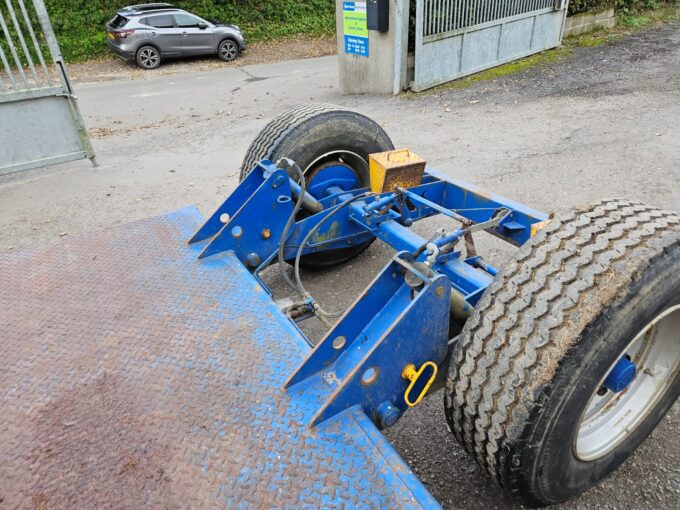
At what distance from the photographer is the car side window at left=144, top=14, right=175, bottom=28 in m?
15.6

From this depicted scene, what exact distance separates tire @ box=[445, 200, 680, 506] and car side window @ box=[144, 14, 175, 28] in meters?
16.8

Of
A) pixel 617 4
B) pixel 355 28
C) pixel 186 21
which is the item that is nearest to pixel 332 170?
pixel 355 28

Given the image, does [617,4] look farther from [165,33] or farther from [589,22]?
[165,33]

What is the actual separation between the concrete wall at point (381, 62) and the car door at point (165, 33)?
797 centimetres

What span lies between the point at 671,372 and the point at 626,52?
37.3ft

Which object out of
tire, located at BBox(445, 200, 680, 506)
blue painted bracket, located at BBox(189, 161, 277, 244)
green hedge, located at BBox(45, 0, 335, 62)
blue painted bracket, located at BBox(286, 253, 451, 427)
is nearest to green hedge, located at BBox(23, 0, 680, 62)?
green hedge, located at BBox(45, 0, 335, 62)

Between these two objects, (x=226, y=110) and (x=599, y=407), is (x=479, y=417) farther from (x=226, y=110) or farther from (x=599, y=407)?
(x=226, y=110)

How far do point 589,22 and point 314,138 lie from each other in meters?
12.8

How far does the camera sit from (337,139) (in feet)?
12.0

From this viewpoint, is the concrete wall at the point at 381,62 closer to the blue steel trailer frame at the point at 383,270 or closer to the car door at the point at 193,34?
the blue steel trailer frame at the point at 383,270

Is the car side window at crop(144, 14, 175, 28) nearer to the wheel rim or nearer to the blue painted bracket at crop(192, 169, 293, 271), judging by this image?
the wheel rim

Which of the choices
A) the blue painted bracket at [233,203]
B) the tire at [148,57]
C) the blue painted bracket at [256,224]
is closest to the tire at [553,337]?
the blue painted bracket at [256,224]

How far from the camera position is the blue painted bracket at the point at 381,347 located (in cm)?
190

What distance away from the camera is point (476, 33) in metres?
10.2
